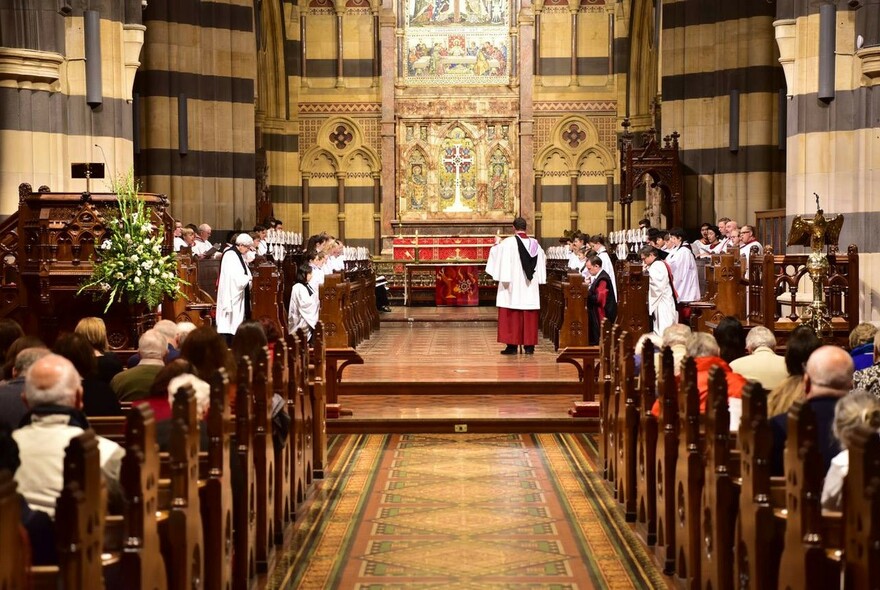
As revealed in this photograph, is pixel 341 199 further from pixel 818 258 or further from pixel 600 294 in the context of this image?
pixel 818 258

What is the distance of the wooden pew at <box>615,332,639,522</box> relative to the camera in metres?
7.77

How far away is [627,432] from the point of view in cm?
794

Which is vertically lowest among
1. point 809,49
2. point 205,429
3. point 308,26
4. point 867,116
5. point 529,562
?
point 529,562

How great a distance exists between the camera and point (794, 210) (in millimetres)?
13562

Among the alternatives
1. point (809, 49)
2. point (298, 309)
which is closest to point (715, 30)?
point (809, 49)

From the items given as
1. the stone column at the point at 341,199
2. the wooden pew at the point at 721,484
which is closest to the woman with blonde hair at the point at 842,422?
the wooden pew at the point at 721,484

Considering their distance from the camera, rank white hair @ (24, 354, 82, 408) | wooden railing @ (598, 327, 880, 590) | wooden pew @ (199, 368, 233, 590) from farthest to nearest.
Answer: wooden pew @ (199, 368, 233, 590) → white hair @ (24, 354, 82, 408) → wooden railing @ (598, 327, 880, 590)

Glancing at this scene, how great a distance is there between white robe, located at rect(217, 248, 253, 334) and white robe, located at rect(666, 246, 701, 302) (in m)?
5.60

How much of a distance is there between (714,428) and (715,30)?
15.6m

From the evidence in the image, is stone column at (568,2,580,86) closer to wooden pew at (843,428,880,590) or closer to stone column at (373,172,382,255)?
stone column at (373,172,382,255)

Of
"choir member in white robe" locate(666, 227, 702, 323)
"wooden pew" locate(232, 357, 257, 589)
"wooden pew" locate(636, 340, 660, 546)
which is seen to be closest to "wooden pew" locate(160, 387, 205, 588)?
"wooden pew" locate(232, 357, 257, 589)

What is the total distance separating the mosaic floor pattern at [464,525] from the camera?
6324 millimetres

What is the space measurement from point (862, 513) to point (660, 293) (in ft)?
33.8

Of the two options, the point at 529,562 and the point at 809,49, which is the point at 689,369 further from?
the point at 809,49
